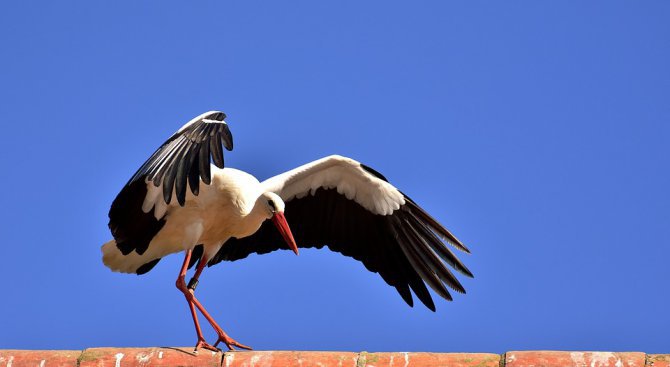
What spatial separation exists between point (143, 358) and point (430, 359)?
1382mm

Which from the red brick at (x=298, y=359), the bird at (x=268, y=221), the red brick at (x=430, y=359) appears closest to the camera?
the red brick at (x=430, y=359)

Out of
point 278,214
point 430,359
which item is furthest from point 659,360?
point 278,214

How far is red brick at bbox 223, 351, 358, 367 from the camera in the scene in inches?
223

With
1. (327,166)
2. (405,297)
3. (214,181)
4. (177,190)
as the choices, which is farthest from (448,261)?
(177,190)

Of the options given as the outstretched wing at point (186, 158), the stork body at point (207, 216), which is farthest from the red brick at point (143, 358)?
the stork body at point (207, 216)

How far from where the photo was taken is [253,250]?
875 centimetres

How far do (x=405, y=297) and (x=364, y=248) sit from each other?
0.52 m

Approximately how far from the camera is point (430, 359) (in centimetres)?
559

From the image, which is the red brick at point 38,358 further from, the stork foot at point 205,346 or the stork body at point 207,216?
the stork body at point 207,216

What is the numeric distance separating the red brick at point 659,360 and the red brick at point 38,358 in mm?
2695

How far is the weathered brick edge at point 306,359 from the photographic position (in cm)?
541

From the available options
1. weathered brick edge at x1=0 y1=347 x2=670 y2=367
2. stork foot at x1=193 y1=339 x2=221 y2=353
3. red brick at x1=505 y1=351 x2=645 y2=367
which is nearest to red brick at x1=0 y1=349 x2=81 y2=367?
weathered brick edge at x1=0 y1=347 x2=670 y2=367

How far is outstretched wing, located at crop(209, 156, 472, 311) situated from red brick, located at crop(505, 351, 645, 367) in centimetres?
266

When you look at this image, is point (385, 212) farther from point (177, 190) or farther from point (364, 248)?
point (177, 190)
